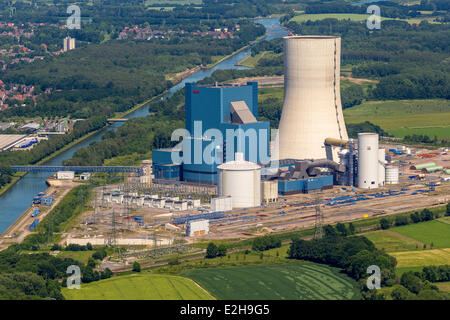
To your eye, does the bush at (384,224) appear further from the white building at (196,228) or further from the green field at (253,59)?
the green field at (253,59)

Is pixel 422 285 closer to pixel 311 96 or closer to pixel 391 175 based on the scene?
pixel 391 175

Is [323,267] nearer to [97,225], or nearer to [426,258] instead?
[426,258]

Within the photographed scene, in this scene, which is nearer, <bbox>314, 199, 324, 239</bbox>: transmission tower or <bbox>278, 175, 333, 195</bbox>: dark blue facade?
<bbox>314, 199, 324, 239</bbox>: transmission tower

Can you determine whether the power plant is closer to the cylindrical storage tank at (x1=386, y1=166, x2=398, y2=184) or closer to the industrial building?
the cylindrical storage tank at (x1=386, y1=166, x2=398, y2=184)

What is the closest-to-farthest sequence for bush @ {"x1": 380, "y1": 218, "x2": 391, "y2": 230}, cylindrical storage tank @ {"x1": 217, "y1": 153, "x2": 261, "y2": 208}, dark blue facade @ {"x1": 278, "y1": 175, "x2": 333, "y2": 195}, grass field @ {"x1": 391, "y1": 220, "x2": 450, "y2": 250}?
grass field @ {"x1": 391, "y1": 220, "x2": 450, "y2": 250} → bush @ {"x1": 380, "y1": 218, "x2": 391, "y2": 230} → cylindrical storage tank @ {"x1": 217, "y1": 153, "x2": 261, "y2": 208} → dark blue facade @ {"x1": 278, "y1": 175, "x2": 333, "y2": 195}

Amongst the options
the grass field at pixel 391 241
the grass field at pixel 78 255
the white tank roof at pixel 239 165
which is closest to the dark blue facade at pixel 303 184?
the white tank roof at pixel 239 165

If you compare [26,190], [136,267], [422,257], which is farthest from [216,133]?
[422,257]

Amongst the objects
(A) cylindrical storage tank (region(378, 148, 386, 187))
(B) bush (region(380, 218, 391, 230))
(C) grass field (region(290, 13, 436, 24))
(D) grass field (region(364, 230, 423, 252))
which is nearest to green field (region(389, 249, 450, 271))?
(D) grass field (region(364, 230, 423, 252))
